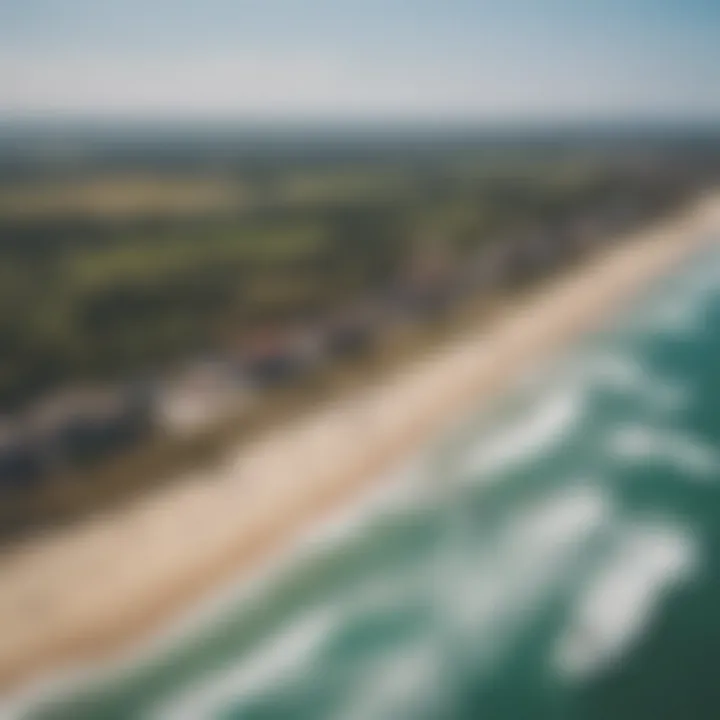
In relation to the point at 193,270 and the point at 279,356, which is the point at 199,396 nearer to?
the point at 279,356

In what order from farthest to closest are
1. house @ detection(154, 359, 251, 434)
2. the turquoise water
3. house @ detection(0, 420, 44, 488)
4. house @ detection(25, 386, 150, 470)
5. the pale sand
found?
house @ detection(154, 359, 251, 434) → house @ detection(25, 386, 150, 470) → house @ detection(0, 420, 44, 488) → the pale sand → the turquoise water

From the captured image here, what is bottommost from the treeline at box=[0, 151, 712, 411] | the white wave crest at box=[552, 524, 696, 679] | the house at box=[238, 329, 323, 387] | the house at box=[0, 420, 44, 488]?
the white wave crest at box=[552, 524, 696, 679]

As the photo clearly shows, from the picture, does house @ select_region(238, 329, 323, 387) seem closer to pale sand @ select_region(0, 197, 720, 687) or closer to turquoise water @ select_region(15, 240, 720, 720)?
pale sand @ select_region(0, 197, 720, 687)

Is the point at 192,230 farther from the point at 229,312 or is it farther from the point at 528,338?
the point at 528,338

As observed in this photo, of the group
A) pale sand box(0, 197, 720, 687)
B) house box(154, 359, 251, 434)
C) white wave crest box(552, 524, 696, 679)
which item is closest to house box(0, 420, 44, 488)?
pale sand box(0, 197, 720, 687)

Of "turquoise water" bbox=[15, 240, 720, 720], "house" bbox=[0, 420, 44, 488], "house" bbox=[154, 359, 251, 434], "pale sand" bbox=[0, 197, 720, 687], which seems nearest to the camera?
"turquoise water" bbox=[15, 240, 720, 720]

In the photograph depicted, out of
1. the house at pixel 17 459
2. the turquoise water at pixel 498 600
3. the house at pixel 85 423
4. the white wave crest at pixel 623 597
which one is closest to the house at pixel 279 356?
the house at pixel 85 423
